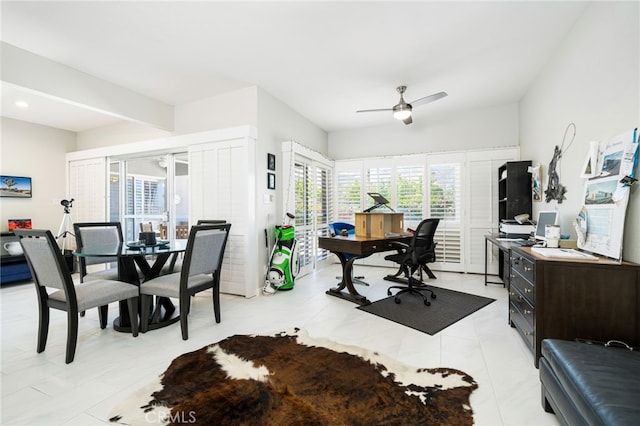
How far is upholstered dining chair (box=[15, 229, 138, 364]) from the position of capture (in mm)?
2143

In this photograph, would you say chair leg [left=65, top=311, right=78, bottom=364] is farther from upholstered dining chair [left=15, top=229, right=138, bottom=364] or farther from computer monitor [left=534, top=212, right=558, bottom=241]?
computer monitor [left=534, top=212, right=558, bottom=241]

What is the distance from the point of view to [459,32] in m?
2.72

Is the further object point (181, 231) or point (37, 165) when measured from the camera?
point (37, 165)

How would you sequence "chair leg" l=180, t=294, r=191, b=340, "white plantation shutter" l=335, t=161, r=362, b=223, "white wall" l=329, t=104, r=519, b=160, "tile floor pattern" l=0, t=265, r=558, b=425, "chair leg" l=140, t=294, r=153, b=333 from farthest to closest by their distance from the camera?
"white plantation shutter" l=335, t=161, r=362, b=223, "white wall" l=329, t=104, r=519, b=160, "chair leg" l=140, t=294, r=153, b=333, "chair leg" l=180, t=294, r=191, b=340, "tile floor pattern" l=0, t=265, r=558, b=425

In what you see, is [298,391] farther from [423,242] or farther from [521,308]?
[423,242]

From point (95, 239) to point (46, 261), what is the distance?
4.58 ft

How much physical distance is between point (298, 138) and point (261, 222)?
1.82 metres

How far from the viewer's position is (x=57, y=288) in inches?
87.7

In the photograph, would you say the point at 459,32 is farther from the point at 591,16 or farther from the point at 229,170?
the point at 229,170

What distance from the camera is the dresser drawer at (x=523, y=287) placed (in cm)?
210

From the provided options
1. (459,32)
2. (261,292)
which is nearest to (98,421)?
(261,292)

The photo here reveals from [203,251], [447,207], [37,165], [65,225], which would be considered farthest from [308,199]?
[37,165]

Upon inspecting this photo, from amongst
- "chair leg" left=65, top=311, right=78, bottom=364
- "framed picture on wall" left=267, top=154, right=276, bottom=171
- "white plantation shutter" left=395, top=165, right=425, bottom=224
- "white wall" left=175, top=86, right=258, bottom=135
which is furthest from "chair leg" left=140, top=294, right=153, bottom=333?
"white plantation shutter" left=395, top=165, right=425, bottom=224

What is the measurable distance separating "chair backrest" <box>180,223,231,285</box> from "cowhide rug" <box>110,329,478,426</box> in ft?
2.34
